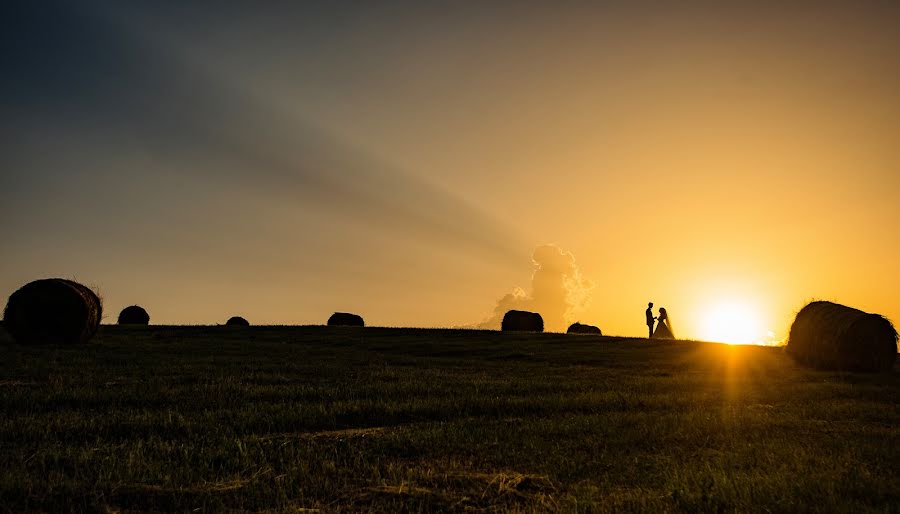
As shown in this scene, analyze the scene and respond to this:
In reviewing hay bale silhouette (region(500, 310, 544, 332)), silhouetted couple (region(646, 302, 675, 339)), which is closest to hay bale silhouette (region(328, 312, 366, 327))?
hay bale silhouette (region(500, 310, 544, 332))

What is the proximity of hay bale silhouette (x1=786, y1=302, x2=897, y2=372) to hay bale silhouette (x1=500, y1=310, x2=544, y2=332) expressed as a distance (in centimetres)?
2685

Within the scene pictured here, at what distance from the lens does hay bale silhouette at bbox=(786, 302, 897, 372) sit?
69.3ft

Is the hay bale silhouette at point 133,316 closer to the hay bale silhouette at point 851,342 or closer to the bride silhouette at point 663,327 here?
the bride silhouette at point 663,327

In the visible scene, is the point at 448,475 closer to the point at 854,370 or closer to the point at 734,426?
the point at 734,426

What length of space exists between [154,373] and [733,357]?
825 inches

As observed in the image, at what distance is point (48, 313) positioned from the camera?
27344 mm

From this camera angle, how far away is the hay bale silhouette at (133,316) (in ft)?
200

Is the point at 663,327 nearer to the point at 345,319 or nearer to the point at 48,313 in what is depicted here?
the point at 345,319

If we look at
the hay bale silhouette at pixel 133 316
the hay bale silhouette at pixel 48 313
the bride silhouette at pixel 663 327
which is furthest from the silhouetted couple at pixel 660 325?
the hay bale silhouette at pixel 133 316

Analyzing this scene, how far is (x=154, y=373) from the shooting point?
15.4m

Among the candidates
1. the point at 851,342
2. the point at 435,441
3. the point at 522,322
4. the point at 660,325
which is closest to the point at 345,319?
the point at 522,322

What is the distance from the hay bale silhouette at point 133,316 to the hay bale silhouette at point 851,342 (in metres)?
58.2

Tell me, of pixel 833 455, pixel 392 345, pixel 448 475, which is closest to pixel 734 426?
pixel 833 455

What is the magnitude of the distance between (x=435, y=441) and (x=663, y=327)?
3775 centimetres
